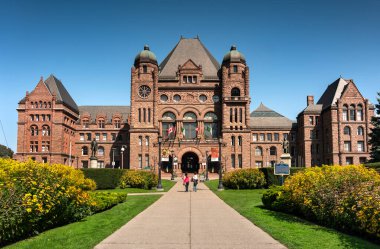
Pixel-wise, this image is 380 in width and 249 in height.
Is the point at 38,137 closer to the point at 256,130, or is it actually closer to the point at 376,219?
the point at 256,130

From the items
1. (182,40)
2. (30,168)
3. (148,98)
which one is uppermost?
(182,40)

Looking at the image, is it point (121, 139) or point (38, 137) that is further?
point (121, 139)

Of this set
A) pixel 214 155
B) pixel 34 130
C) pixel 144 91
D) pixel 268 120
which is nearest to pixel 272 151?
pixel 268 120

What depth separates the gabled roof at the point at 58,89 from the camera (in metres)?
70.1

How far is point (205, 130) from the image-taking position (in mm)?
67062

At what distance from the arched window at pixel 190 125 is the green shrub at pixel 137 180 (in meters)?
31.8

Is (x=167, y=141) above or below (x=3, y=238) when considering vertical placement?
above

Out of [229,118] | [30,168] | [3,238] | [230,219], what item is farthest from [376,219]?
[229,118]

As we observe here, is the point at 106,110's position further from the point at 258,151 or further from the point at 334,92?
the point at 334,92

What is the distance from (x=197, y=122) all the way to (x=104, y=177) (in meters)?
35.8

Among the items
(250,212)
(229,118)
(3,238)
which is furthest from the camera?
(229,118)

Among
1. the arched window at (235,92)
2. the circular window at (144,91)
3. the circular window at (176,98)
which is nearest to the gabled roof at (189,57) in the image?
the circular window at (176,98)

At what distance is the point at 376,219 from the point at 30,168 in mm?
11418

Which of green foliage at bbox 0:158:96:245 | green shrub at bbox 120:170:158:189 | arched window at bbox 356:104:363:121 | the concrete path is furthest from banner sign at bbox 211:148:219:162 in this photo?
green foliage at bbox 0:158:96:245
